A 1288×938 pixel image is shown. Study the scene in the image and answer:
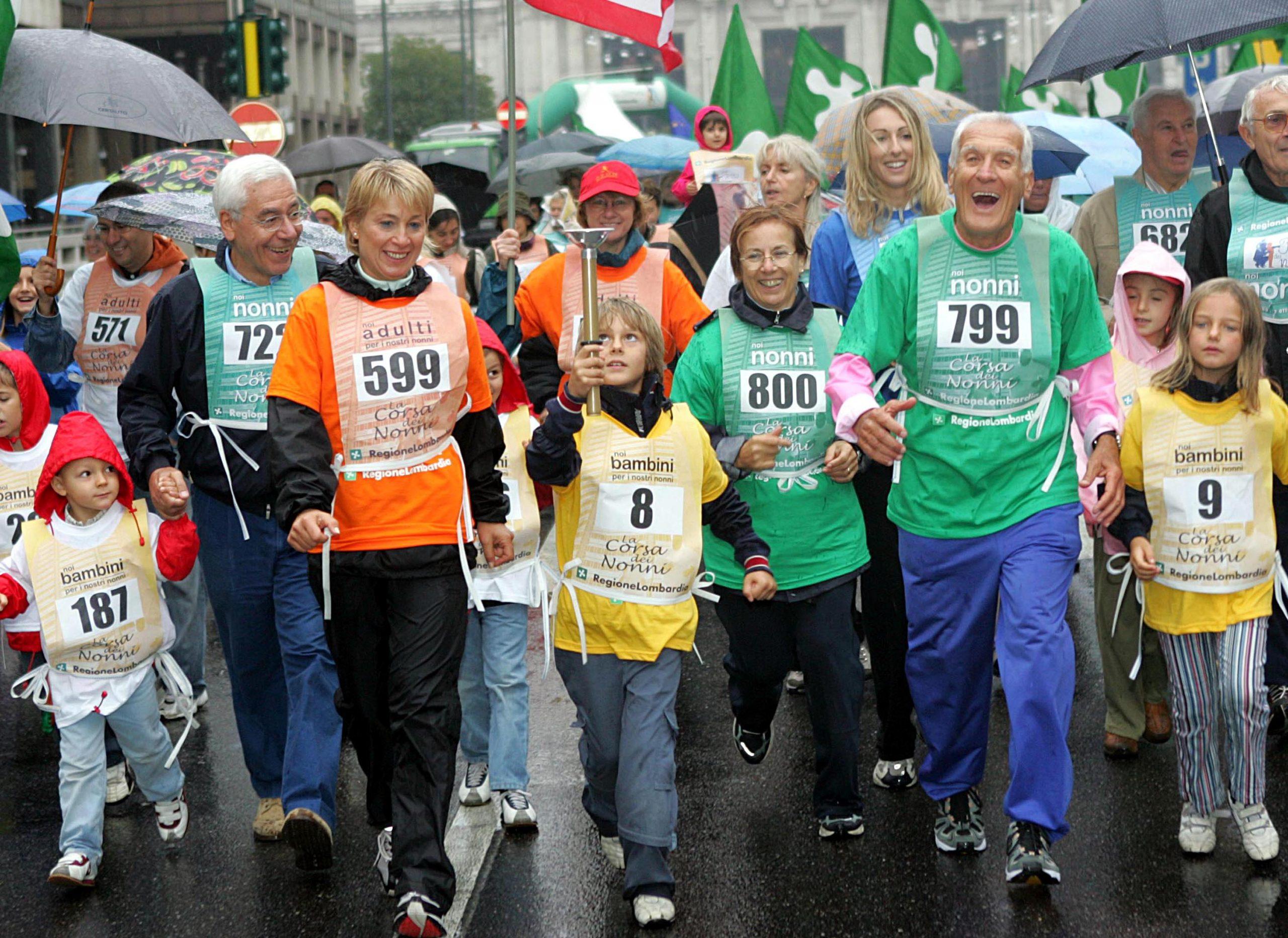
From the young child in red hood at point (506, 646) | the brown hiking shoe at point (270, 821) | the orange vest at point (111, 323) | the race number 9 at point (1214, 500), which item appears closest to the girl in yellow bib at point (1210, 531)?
the race number 9 at point (1214, 500)

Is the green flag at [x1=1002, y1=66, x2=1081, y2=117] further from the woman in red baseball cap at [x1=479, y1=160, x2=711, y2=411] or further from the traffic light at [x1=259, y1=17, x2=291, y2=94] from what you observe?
the woman in red baseball cap at [x1=479, y1=160, x2=711, y2=411]

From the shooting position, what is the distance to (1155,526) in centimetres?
548

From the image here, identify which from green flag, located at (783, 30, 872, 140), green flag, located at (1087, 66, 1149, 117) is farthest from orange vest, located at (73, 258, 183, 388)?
green flag, located at (1087, 66, 1149, 117)

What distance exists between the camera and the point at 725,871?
17.5 ft

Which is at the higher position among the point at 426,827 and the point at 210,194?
the point at 210,194

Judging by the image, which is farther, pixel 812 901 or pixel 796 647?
pixel 796 647

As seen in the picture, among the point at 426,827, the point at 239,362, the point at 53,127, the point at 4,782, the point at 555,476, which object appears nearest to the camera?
the point at 426,827

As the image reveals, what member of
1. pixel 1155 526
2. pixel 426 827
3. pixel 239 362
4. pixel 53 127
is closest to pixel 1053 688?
pixel 1155 526

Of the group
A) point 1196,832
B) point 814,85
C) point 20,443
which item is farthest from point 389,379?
point 814,85

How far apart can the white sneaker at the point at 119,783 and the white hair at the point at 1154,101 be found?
4.80 metres

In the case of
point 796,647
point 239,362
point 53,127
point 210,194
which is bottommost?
point 796,647

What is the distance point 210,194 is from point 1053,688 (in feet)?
12.2

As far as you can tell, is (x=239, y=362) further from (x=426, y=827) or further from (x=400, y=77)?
(x=400, y=77)

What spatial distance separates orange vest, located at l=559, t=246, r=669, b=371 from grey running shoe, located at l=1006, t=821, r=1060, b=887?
2.74 m
